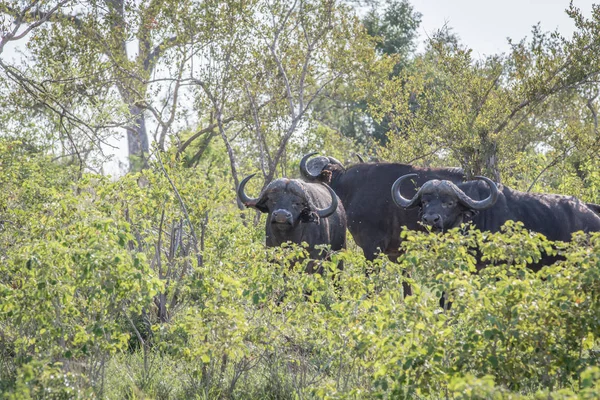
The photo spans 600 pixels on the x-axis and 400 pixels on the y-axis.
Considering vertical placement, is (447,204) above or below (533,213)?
above

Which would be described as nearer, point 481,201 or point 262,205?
point 481,201

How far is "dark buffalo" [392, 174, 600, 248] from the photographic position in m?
8.84

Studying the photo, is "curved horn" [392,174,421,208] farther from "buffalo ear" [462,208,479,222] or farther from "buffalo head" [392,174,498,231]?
"buffalo ear" [462,208,479,222]

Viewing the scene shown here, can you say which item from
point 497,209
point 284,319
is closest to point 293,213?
point 497,209

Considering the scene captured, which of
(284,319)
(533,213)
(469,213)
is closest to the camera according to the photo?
(284,319)

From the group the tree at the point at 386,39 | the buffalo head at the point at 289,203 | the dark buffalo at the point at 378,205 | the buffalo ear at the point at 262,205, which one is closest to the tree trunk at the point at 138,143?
the tree at the point at 386,39

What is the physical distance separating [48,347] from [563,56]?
758 centimetres

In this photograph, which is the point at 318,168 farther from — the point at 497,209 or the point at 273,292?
the point at 273,292

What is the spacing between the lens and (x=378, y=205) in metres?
10.4

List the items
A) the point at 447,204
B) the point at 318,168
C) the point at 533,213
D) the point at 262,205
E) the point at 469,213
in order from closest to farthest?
the point at 533,213
the point at 447,204
the point at 469,213
the point at 262,205
the point at 318,168

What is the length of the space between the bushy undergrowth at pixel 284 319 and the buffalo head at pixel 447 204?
2101 mm

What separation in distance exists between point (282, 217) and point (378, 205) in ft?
6.44

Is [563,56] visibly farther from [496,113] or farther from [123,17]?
[123,17]

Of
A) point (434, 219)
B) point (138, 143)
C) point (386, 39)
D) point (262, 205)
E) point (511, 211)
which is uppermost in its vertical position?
point (386, 39)
